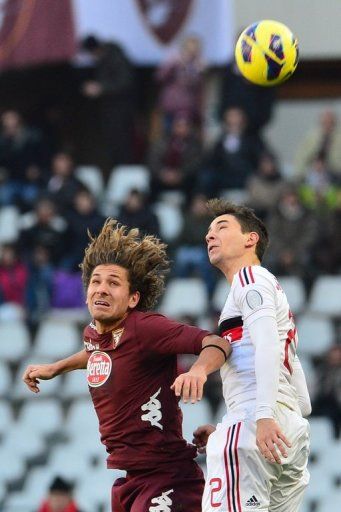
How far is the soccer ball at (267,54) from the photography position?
802cm

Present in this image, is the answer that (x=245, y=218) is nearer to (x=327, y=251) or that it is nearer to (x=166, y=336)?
(x=166, y=336)

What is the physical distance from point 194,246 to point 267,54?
6.52 meters

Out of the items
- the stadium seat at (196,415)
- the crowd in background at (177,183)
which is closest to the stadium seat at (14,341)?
the crowd in background at (177,183)

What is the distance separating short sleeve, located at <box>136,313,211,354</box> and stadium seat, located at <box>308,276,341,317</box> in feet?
23.9

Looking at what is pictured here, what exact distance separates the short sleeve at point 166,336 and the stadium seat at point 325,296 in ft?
23.9

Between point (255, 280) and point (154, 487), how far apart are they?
1.06 metres

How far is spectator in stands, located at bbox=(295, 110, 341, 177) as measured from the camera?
51.1 feet

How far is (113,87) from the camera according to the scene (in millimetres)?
15828

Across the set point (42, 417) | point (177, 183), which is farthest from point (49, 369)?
point (177, 183)

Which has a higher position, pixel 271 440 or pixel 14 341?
pixel 14 341

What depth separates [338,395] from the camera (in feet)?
41.9

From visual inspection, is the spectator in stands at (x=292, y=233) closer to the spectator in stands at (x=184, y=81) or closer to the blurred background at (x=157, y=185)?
the blurred background at (x=157, y=185)

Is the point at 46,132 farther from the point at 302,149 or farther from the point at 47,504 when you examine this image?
the point at 47,504

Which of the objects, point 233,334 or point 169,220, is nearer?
point 233,334
